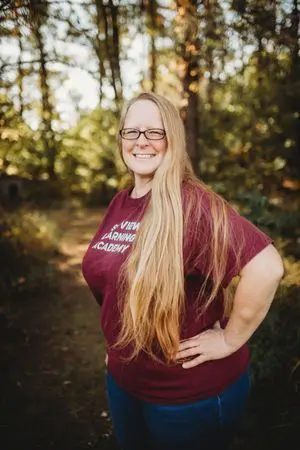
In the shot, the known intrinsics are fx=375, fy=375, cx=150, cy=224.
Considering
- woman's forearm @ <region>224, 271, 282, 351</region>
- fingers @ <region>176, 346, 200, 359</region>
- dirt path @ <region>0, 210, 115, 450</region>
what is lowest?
dirt path @ <region>0, 210, 115, 450</region>

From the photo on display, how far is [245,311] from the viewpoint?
1546mm

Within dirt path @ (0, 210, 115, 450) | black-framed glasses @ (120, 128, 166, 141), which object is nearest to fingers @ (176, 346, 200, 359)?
black-framed glasses @ (120, 128, 166, 141)

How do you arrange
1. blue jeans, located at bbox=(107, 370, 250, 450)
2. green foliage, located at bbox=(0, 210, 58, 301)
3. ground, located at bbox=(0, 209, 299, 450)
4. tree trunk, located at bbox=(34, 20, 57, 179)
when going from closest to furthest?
blue jeans, located at bbox=(107, 370, 250, 450) < ground, located at bbox=(0, 209, 299, 450) < tree trunk, located at bbox=(34, 20, 57, 179) < green foliage, located at bbox=(0, 210, 58, 301)

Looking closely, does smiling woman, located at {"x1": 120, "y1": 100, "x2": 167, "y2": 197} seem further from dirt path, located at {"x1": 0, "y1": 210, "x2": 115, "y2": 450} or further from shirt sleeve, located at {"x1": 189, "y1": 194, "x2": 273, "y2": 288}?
dirt path, located at {"x1": 0, "y1": 210, "x2": 115, "y2": 450}

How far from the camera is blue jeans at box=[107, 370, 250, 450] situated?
1.59 m

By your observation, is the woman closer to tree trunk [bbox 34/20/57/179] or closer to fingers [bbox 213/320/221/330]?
fingers [bbox 213/320/221/330]

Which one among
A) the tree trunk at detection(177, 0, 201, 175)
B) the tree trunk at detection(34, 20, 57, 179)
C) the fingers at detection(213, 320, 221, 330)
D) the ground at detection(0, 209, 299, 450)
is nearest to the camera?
the fingers at detection(213, 320, 221, 330)

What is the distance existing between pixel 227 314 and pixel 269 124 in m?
6.43

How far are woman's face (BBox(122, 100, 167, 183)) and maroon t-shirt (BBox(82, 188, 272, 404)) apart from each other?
135 mm

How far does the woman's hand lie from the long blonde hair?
54 millimetres

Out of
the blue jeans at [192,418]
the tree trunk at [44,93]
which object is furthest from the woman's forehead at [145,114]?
the tree trunk at [44,93]

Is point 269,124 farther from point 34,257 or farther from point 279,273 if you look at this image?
point 279,273

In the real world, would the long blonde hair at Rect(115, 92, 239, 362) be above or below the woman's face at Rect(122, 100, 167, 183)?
below

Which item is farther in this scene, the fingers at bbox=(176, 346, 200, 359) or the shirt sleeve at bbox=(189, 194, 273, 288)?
the fingers at bbox=(176, 346, 200, 359)
